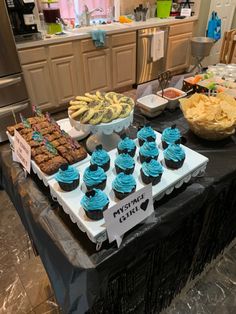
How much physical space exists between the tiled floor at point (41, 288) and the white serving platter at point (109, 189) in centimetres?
84

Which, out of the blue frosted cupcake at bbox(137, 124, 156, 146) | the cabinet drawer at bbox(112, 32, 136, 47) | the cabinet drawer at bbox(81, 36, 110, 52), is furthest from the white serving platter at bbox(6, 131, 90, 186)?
the cabinet drawer at bbox(112, 32, 136, 47)

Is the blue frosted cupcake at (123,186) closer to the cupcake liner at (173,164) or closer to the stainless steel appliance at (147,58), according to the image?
the cupcake liner at (173,164)

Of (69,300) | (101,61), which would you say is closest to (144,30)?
(101,61)

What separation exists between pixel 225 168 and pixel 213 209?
0.21 metres

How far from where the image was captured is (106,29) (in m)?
2.95

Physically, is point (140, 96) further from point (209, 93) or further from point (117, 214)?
point (117, 214)

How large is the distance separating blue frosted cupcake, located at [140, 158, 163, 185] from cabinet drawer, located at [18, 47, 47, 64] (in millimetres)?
2242

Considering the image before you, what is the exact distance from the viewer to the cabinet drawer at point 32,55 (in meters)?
2.47

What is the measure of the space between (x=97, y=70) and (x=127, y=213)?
2.72m

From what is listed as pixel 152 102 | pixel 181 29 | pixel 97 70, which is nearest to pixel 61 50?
pixel 97 70

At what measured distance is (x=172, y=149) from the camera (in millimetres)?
845

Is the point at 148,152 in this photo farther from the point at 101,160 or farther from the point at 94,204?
the point at 94,204

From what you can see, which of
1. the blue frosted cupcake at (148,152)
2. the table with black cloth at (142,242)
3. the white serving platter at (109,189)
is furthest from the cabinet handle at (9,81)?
the blue frosted cupcake at (148,152)

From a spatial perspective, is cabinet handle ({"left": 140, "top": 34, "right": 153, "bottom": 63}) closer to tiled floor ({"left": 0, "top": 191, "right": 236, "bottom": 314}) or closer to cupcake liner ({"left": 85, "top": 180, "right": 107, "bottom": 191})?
tiled floor ({"left": 0, "top": 191, "right": 236, "bottom": 314})
